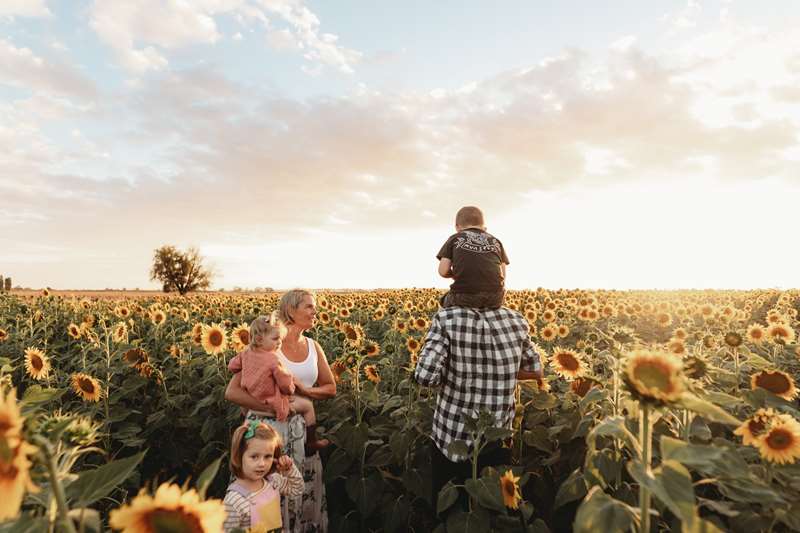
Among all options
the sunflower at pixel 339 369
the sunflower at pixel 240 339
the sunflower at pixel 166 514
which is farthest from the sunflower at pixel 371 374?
the sunflower at pixel 166 514

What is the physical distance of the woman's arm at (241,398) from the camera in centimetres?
442

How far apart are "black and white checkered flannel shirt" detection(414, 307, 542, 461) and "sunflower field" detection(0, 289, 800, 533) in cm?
27

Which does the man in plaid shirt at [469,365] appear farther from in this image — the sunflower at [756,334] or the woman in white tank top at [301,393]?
the sunflower at [756,334]

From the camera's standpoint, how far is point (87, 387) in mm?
5484

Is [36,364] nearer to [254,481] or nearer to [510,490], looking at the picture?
[254,481]

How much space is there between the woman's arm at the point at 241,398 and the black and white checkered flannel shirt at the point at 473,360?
1.44 meters

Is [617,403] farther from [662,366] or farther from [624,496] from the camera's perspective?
[662,366]

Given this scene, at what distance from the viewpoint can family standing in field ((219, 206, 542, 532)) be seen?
12.1 feet

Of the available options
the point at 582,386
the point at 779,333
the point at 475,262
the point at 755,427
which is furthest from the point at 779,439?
the point at 779,333

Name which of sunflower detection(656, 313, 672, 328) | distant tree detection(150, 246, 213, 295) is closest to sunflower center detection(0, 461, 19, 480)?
sunflower detection(656, 313, 672, 328)

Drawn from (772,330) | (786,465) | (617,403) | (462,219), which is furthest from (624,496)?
(772,330)

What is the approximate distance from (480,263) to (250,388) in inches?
85.5

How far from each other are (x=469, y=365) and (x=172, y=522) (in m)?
3.01

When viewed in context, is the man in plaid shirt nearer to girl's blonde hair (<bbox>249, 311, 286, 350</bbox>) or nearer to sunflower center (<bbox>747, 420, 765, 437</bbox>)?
girl's blonde hair (<bbox>249, 311, 286, 350</bbox>)
